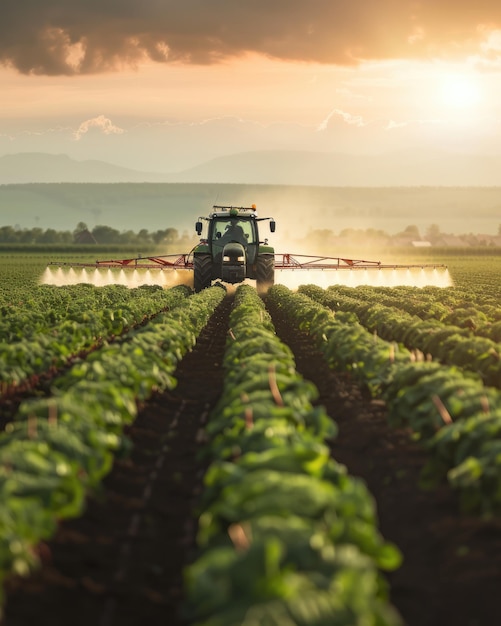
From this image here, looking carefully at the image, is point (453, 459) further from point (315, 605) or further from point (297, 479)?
point (315, 605)

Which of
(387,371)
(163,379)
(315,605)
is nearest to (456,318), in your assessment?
(387,371)

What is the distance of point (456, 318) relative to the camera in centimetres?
1988

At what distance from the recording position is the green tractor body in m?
31.1

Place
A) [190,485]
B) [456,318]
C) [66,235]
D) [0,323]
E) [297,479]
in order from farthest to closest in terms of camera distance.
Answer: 1. [66,235]
2. [456,318]
3. [0,323]
4. [190,485]
5. [297,479]

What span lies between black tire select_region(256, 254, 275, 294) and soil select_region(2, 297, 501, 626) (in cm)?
2180

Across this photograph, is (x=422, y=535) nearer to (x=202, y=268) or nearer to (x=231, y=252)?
(x=231, y=252)

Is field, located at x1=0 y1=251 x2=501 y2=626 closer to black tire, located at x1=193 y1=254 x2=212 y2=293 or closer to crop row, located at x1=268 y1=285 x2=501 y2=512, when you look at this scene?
crop row, located at x1=268 y1=285 x2=501 y2=512

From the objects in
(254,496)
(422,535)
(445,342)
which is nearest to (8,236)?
(445,342)

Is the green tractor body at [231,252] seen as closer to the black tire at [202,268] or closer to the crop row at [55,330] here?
the black tire at [202,268]

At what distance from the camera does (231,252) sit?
31.0 m

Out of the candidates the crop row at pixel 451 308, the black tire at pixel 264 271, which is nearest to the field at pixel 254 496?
the crop row at pixel 451 308

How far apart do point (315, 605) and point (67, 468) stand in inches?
109

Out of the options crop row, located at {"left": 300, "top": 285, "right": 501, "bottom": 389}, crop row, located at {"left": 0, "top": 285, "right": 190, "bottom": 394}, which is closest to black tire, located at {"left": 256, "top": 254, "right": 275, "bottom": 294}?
crop row, located at {"left": 0, "top": 285, "right": 190, "bottom": 394}

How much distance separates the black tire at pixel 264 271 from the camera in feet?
106
